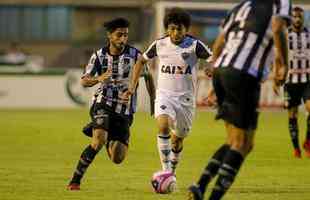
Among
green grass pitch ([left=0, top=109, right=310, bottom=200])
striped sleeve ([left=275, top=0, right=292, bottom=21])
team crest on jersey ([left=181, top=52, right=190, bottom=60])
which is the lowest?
green grass pitch ([left=0, top=109, right=310, bottom=200])

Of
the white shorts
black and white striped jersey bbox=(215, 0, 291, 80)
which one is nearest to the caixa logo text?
the white shorts

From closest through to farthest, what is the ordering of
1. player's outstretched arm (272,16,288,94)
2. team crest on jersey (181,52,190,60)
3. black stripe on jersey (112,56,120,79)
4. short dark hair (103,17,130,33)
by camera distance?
player's outstretched arm (272,16,288,94) < short dark hair (103,17,130,33) < black stripe on jersey (112,56,120,79) < team crest on jersey (181,52,190,60)

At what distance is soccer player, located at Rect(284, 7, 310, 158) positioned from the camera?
17859 millimetres

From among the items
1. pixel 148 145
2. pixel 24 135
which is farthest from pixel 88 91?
pixel 148 145

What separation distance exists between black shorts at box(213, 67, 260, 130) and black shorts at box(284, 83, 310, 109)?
27.5 feet

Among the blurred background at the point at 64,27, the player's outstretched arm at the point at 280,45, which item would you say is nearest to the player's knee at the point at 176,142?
the player's outstretched arm at the point at 280,45

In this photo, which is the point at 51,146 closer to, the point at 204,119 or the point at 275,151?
the point at 275,151

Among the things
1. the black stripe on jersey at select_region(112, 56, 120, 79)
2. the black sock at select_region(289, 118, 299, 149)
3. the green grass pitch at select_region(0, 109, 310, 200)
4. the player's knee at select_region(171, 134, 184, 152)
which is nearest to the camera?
the green grass pitch at select_region(0, 109, 310, 200)

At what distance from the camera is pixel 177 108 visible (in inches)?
515

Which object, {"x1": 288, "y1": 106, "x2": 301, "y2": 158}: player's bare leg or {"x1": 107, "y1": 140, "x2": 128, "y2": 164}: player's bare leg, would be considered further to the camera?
{"x1": 288, "y1": 106, "x2": 301, "y2": 158}: player's bare leg

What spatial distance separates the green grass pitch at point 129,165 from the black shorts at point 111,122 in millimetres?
569

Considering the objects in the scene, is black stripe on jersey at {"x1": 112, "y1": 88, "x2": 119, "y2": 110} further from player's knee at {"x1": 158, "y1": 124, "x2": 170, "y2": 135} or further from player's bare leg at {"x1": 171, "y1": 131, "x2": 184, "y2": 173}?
player's bare leg at {"x1": 171, "y1": 131, "x2": 184, "y2": 173}

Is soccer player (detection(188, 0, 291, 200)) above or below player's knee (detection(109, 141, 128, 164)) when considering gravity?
above

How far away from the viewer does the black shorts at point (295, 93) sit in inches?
711
